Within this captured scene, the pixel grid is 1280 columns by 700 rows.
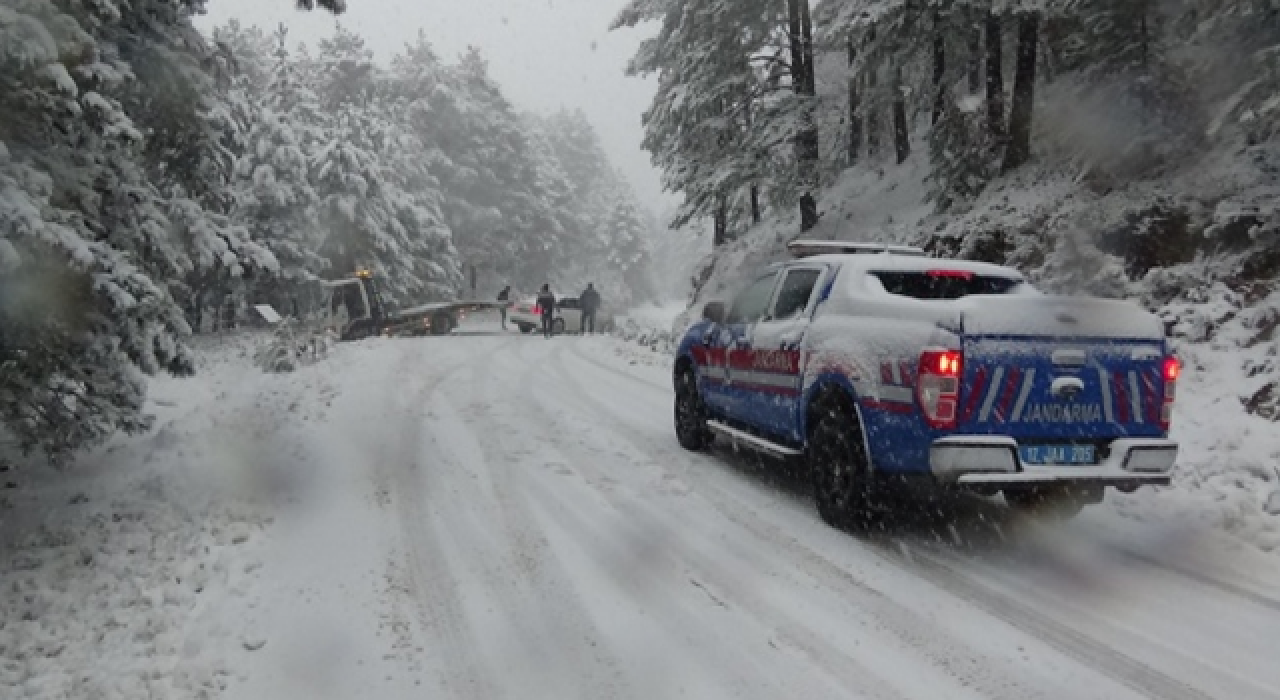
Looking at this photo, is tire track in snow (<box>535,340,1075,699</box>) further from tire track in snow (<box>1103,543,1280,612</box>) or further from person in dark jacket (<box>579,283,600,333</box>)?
A: person in dark jacket (<box>579,283,600,333</box>)

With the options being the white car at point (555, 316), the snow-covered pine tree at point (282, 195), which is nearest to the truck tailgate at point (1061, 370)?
the snow-covered pine tree at point (282, 195)

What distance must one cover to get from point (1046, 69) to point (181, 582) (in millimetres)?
20430

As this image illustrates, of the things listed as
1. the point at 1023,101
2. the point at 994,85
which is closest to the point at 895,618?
the point at 1023,101

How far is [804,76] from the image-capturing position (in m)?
20.3

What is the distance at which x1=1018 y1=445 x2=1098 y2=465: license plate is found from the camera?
5.43m

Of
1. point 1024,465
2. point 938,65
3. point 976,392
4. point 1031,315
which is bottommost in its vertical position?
point 1024,465

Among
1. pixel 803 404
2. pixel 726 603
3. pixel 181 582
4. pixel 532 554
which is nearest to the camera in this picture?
pixel 726 603

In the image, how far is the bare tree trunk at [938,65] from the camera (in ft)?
49.9

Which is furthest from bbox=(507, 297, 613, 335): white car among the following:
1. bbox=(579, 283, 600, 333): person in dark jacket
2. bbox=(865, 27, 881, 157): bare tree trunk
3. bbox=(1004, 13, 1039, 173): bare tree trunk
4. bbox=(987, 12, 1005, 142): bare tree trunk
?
bbox=(1004, 13, 1039, 173): bare tree trunk

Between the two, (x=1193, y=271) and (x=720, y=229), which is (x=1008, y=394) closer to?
(x=1193, y=271)

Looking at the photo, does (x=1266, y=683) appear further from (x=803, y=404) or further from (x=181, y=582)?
(x=181, y=582)

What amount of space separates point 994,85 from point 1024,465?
39.4ft

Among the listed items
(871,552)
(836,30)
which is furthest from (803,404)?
(836,30)

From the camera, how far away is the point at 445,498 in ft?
23.3
